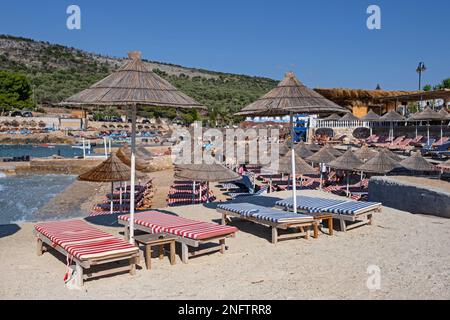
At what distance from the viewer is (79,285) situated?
4.65 m

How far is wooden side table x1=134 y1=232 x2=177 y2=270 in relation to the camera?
5.32 m

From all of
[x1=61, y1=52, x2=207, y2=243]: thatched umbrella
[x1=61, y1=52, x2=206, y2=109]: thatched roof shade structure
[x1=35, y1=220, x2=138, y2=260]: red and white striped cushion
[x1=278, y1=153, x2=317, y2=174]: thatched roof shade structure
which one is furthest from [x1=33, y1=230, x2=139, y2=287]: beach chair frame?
[x1=278, y1=153, x2=317, y2=174]: thatched roof shade structure

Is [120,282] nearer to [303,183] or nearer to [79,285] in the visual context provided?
[79,285]

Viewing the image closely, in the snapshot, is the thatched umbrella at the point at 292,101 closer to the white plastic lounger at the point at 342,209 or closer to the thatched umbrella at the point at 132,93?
the white plastic lounger at the point at 342,209

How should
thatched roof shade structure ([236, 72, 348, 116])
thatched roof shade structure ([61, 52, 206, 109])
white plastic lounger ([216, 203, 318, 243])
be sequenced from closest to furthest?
thatched roof shade structure ([61, 52, 206, 109]), white plastic lounger ([216, 203, 318, 243]), thatched roof shade structure ([236, 72, 348, 116])

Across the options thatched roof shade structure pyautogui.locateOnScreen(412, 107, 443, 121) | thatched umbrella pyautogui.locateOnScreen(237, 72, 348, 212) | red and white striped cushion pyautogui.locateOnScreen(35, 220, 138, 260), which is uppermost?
thatched roof shade structure pyautogui.locateOnScreen(412, 107, 443, 121)

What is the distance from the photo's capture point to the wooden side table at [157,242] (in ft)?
17.4

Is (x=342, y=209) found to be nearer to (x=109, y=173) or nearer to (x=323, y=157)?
(x=109, y=173)

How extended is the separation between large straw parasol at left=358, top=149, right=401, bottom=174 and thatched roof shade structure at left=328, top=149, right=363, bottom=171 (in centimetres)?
39

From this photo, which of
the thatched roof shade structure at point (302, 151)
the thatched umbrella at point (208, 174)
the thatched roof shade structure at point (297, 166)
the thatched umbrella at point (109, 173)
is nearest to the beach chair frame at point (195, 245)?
the thatched umbrella at point (109, 173)

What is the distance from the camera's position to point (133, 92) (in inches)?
218

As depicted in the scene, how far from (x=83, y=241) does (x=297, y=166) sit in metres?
7.27

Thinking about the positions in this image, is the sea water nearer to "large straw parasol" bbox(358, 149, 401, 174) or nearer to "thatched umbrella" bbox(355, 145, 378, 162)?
"large straw parasol" bbox(358, 149, 401, 174)
